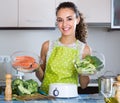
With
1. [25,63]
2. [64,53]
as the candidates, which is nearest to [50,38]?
[64,53]

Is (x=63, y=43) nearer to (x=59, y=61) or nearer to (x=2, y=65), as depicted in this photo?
(x=59, y=61)

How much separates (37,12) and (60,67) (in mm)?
998

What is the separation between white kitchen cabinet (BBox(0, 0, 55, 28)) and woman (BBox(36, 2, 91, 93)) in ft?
2.43

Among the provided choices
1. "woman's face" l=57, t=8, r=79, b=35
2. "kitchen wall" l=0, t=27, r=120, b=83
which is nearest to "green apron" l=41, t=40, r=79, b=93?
"woman's face" l=57, t=8, r=79, b=35

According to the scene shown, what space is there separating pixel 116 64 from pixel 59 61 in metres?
1.29

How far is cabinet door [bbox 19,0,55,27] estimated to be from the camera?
7.93 ft

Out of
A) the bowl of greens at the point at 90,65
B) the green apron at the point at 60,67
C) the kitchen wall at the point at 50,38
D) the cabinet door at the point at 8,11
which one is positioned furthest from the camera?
the kitchen wall at the point at 50,38

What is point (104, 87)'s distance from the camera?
141 cm

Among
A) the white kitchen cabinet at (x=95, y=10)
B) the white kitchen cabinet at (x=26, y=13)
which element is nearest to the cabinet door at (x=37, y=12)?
the white kitchen cabinet at (x=26, y=13)

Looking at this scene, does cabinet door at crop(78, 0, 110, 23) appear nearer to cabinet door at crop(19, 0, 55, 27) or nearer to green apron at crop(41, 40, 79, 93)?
cabinet door at crop(19, 0, 55, 27)

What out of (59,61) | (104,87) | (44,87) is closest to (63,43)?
(59,61)

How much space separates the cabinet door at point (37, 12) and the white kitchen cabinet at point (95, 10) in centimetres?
23

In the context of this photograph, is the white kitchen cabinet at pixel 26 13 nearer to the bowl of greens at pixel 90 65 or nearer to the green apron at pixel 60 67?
the green apron at pixel 60 67

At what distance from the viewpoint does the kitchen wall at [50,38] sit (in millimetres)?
2684
